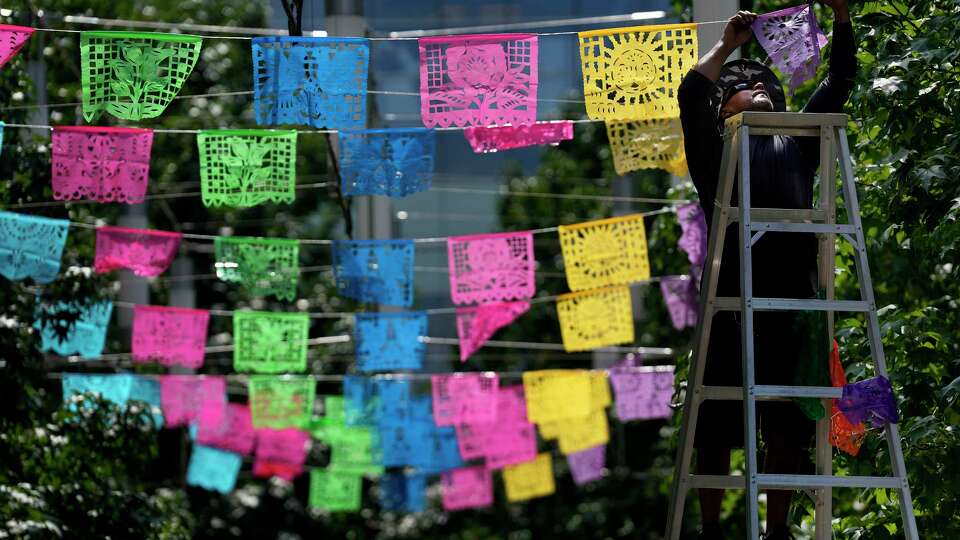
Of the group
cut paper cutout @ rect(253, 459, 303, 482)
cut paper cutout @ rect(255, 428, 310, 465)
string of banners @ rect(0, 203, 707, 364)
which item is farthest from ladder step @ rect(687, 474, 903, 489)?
cut paper cutout @ rect(253, 459, 303, 482)

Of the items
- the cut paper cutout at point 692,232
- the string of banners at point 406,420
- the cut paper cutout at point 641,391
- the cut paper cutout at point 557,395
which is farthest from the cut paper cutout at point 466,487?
the cut paper cutout at point 692,232

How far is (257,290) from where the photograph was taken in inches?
397

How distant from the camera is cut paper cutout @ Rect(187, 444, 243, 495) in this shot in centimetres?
1538

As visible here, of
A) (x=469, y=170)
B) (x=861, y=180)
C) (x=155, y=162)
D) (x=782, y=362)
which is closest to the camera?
(x=782, y=362)

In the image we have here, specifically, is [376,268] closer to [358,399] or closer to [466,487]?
[358,399]

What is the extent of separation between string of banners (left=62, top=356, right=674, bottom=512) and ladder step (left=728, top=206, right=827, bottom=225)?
765cm

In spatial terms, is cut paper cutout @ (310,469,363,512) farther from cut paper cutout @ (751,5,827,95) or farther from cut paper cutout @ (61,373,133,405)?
cut paper cutout @ (751,5,827,95)

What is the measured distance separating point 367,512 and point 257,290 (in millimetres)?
11613

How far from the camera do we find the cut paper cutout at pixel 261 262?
990 cm

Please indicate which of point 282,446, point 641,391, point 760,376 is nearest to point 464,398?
point 641,391

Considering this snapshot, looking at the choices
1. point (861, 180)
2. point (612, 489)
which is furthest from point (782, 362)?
point (612, 489)

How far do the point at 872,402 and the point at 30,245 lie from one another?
5912 millimetres

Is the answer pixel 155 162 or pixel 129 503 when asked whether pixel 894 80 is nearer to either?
pixel 129 503

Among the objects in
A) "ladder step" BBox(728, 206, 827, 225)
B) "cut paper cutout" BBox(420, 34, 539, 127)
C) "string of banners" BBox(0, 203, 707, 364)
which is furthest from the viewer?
"string of banners" BBox(0, 203, 707, 364)
